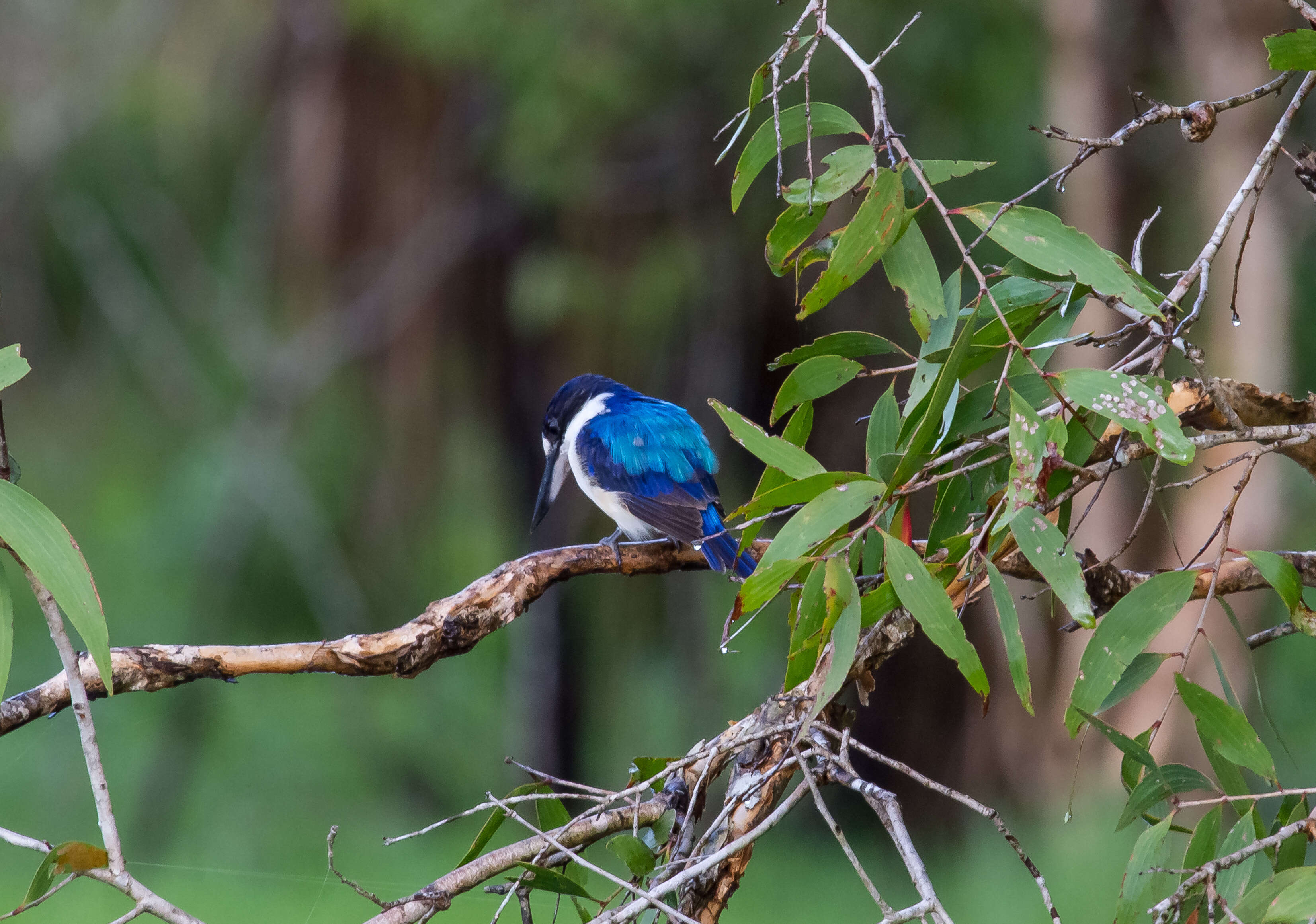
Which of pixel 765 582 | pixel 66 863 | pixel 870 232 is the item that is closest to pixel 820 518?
pixel 765 582

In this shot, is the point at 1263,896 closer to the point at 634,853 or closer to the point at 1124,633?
the point at 1124,633

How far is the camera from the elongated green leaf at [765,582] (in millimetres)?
482

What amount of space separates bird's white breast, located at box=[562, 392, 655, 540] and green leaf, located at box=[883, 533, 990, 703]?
2.42ft

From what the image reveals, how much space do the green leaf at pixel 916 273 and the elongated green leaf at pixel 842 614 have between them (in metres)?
0.14

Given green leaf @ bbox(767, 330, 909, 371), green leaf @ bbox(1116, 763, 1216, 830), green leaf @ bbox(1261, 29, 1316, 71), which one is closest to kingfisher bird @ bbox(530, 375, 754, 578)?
green leaf @ bbox(767, 330, 909, 371)

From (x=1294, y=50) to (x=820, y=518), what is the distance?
13.2 inches

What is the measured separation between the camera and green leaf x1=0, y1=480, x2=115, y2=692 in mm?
471

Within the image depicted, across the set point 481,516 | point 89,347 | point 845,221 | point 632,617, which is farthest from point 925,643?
point 89,347

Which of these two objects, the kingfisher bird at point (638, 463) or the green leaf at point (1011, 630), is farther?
the kingfisher bird at point (638, 463)

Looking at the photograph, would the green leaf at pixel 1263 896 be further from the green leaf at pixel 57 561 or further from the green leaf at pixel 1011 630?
the green leaf at pixel 57 561

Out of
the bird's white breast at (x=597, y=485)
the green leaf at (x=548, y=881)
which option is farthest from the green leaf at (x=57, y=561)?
the bird's white breast at (x=597, y=485)

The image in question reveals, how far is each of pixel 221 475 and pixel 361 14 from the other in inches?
42.5

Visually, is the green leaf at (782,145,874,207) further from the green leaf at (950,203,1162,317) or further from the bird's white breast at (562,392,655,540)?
the bird's white breast at (562,392,655,540)

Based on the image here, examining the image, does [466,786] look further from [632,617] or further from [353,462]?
[353,462]
